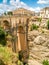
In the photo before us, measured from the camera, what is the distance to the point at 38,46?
2931cm

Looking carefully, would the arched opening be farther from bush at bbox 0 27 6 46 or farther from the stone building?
bush at bbox 0 27 6 46

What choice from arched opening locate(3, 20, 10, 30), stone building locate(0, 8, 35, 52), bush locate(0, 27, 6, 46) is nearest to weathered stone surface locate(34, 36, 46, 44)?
stone building locate(0, 8, 35, 52)

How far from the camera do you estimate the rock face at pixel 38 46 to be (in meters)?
27.8

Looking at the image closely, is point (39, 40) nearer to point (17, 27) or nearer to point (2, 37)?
point (17, 27)

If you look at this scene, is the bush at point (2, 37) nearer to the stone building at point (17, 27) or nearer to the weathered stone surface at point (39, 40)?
the stone building at point (17, 27)

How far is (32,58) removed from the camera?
27.4 m

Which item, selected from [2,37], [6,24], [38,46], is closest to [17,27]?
[6,24]

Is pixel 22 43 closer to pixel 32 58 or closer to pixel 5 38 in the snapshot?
pixel 32 58

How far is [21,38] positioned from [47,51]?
11.5 feet

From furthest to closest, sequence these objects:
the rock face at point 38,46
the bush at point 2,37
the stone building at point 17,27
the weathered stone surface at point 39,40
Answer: the weathered stone surface at point 39,40 → the rock face at point 38,46 → the stone building at point 17,27 → the bush at point 2,37

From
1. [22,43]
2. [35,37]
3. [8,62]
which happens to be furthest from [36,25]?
[8,62]

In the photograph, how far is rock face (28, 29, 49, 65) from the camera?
2780cm

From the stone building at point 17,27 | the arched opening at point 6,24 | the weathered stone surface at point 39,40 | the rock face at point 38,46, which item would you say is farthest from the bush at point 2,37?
the weathered stone surface at point 39,40

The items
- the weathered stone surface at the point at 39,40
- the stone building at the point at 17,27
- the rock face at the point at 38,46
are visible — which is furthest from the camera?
the weathered stone surface at the point at 39,40
